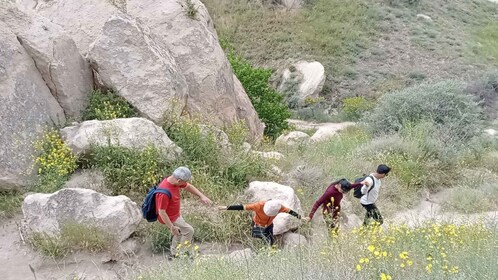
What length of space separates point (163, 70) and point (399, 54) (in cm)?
1911

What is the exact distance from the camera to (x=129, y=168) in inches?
314

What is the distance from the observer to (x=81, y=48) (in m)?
10.2

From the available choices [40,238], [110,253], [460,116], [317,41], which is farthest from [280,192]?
[317,41]

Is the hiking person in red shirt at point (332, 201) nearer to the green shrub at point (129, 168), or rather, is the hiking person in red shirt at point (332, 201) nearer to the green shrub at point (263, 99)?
the green shrub at point (129, 168)

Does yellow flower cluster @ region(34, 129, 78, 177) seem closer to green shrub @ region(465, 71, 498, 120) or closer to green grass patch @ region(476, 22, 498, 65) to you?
green shrub @ region(465, 71, 498, 120)

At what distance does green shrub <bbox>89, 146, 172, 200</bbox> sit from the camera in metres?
7.95

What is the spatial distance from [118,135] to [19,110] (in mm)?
1531

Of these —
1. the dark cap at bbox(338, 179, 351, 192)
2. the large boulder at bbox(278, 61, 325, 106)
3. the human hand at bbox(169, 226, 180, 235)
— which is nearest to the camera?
the human hand at bbox(169, 226, 180, 235)

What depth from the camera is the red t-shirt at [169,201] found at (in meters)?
6.31

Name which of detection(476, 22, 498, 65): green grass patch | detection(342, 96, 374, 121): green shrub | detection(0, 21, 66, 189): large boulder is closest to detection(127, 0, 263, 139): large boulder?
detection(0, 21, 66, 189): large boulder

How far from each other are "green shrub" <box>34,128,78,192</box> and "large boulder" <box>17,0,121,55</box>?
2444mm

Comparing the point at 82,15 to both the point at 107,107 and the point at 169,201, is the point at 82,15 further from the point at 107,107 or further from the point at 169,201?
the point at 169,201

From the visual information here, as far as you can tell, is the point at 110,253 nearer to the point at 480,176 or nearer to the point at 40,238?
the point at 40,238

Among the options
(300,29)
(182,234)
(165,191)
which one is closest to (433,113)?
(182,234)
